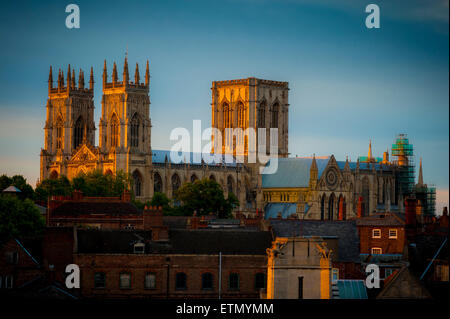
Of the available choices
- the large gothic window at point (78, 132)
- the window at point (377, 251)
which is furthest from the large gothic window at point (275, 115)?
the window at point (377, 251)

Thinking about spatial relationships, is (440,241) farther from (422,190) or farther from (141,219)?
(422,190)

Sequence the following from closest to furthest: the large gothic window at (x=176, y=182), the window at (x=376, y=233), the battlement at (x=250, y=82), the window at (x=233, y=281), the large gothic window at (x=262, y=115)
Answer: the window at (x=233, y=281)
the window at (x=376, y=233)
the large gothic window at (x=176, y=182)
the battlement at (x=250, y=82)
the large gothic window at (x=262, y=115)

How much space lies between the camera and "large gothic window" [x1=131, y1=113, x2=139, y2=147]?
150438mm

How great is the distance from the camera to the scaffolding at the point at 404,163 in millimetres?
189625

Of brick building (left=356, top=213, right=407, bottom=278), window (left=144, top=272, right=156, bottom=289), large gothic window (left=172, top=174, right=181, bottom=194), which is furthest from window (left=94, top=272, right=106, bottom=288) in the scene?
large gothic window (left=172, top=174, right=181, bottom=194)

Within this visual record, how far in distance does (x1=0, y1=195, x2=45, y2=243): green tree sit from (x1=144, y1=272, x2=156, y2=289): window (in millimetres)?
15037

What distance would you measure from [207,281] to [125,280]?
15.1 feet

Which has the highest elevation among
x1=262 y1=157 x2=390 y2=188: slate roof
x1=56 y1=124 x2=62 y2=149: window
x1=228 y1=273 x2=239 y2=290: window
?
x1=56 y1=124 x2=62 y2=149: window

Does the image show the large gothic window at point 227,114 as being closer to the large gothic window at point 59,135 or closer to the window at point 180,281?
the large gothic window at point 59,135

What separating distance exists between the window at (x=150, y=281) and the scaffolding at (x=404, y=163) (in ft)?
400

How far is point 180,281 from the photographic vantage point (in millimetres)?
67000

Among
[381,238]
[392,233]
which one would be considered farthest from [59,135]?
[392,233]

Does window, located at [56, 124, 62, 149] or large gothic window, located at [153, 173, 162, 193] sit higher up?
window, located at [56, 124, 62, 149]

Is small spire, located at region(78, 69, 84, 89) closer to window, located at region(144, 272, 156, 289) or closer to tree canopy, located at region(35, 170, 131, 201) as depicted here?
tree canopy, located at region(35, 170, 131, 201)
